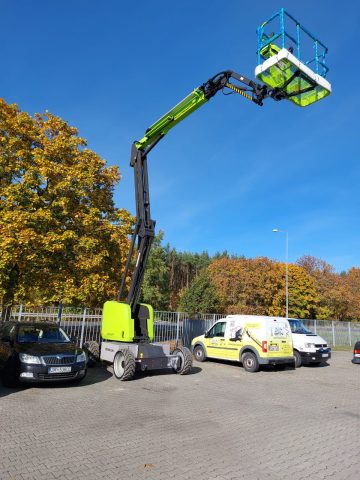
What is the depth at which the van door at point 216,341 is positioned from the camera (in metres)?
14.4

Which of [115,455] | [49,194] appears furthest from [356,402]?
[49,194]

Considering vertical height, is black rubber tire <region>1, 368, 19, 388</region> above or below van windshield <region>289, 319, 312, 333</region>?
below

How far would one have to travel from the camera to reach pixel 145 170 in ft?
39.8

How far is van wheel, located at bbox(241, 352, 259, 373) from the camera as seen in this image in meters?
12.9

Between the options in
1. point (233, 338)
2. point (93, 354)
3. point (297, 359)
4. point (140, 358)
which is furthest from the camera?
point (297, 359)

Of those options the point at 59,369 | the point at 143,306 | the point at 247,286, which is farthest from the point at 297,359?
the point at 247,286

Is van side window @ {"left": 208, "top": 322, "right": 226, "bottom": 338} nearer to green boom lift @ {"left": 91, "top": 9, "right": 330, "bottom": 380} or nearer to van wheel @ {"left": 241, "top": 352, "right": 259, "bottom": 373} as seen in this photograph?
van wheel @ {"left": 241, "top": 352, "right": 259, "bottom": 373}

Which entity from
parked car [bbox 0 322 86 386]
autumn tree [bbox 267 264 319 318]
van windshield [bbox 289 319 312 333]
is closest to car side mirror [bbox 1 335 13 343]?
parked car [bbox 0 322 86 386]

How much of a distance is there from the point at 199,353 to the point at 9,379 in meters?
8.18

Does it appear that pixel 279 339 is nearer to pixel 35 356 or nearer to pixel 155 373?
pixel 155 373

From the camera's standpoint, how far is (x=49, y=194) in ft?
44.7

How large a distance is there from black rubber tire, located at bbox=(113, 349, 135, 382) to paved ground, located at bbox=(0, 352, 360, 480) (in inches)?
11.3

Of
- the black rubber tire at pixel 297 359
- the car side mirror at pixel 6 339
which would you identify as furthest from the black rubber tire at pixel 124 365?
the black rubber tire at pixel 297 359

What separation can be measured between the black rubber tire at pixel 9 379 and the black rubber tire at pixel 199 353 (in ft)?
26.0
